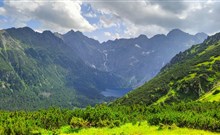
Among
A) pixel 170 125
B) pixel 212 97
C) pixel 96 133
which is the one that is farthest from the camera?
→ pixel 212 97

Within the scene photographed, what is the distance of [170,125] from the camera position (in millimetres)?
66125

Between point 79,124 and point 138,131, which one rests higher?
point 79,124

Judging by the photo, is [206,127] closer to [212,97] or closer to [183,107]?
[183,107]

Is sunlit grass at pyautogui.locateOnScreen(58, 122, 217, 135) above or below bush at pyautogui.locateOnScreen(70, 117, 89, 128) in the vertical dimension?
below

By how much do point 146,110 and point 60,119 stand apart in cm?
4891

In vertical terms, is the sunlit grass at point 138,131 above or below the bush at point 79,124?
below

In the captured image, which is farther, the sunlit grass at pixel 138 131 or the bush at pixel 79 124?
the bush at pixel 79 124

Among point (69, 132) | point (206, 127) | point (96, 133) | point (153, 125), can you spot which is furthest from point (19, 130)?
point (206, 127)

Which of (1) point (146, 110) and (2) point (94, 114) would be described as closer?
(2) point (94, 114)

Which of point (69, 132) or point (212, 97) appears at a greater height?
point (212, 97)

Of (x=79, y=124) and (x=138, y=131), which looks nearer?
(x=138, y=131)

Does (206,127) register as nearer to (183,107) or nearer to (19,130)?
(19,130)

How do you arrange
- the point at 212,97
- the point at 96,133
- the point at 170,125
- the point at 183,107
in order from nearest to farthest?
the point at 96,133 < the point at 170,125 < the point at 183,107 < the point at 212,97

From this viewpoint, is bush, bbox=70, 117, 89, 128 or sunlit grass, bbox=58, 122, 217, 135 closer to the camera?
sunlit grass, bbox=58, 122, 217, 135
